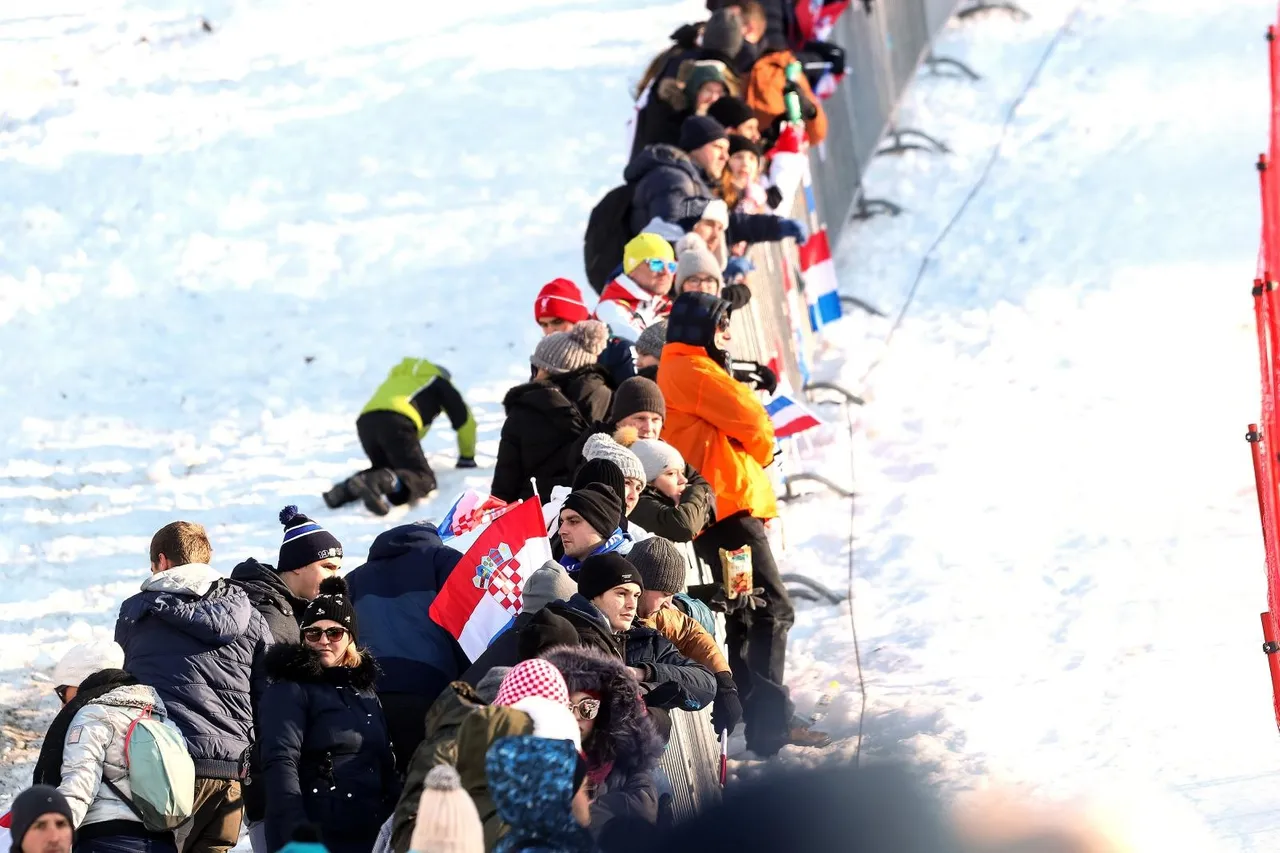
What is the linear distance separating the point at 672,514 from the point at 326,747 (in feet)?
7.18

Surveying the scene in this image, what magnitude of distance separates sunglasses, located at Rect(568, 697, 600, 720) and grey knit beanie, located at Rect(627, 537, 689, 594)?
1323 millimetres

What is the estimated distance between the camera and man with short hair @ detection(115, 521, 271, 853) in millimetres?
7172

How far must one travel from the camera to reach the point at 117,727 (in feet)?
22.0

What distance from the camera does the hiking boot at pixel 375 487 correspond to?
40.9 feet

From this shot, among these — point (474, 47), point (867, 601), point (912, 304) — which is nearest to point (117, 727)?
point (867, 601)

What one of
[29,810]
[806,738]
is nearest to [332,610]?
[29,810]

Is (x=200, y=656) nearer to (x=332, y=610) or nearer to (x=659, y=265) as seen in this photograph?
(x=332, y=610)

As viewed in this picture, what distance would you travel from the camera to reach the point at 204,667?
7.25m

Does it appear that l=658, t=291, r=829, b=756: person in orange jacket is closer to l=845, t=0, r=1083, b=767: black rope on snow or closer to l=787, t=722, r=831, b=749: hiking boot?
l=787, t=722, r=831, b=749: hiking boot

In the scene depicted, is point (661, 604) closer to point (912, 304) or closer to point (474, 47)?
point (912, 304)

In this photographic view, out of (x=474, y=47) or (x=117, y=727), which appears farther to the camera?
(x=474, y=47)

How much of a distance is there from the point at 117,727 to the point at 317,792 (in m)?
0.67

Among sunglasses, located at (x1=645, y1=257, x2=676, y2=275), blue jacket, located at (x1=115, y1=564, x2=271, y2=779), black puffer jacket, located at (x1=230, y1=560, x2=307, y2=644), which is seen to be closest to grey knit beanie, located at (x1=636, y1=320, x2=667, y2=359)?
sunglasses, located at (x1=645, y1=257, x2=676, y2=275)

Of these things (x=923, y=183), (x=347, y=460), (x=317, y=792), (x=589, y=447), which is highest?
(x=923, y=183)
